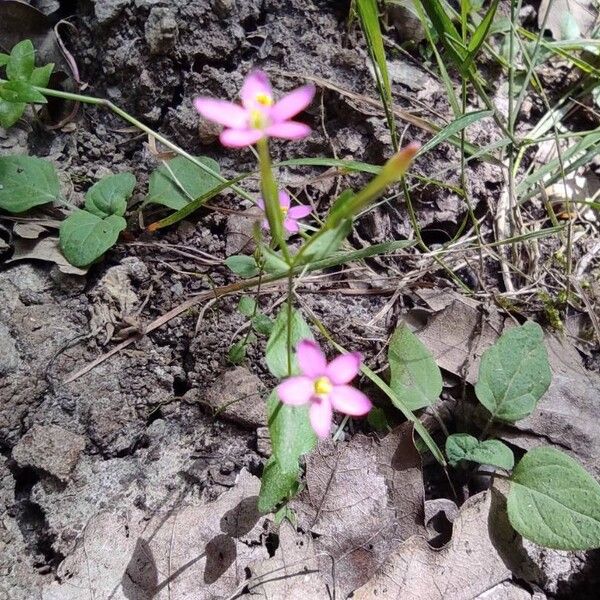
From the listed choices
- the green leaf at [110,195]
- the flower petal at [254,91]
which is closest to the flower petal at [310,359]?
the flower petal at [254,91]

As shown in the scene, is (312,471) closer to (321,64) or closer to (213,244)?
(213,244)

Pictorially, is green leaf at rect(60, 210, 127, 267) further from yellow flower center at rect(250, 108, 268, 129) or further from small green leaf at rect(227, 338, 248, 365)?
yellow flower center at rect(250, 108, 268, 129)

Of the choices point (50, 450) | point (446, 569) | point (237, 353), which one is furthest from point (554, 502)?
point (50, 450)

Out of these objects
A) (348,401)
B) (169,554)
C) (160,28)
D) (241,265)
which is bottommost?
(169,554)

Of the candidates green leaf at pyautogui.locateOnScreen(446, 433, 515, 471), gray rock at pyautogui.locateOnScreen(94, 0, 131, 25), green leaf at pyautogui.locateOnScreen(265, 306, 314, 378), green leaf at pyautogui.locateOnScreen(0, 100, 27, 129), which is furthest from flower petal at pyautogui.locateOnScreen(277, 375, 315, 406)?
gray rock at pyautogui.locateOnScreen(94, 0, 131, 25)

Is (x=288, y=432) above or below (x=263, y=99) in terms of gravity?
below

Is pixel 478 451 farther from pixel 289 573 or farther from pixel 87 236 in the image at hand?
pixel 87 236

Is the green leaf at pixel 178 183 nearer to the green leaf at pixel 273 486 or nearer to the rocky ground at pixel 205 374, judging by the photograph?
the rocky ground at pixel 205 374
